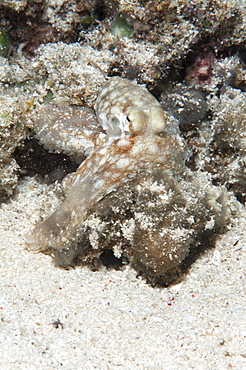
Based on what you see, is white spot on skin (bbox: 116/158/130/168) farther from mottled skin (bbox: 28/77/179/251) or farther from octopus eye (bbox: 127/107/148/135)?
octopus eye (bbox: 127/107/148/135)

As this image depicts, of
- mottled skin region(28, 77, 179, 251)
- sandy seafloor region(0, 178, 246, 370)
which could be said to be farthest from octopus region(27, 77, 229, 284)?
sandy seafloor region(0, 178, 246, 370)

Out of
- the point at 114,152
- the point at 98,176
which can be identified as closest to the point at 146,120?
the point at 114,152

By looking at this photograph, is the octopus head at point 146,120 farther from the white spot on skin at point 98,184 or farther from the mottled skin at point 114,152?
the white spot on skin at point 98,184

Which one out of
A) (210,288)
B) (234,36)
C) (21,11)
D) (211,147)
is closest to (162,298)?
(210,288)

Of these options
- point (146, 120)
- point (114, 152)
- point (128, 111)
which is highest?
point (128, 111)

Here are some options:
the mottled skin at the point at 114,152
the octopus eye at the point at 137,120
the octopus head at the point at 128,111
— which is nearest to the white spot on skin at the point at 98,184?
the mottled skin at the point at 114,152

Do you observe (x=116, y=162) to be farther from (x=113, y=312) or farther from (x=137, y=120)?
(x=113, y=312)
